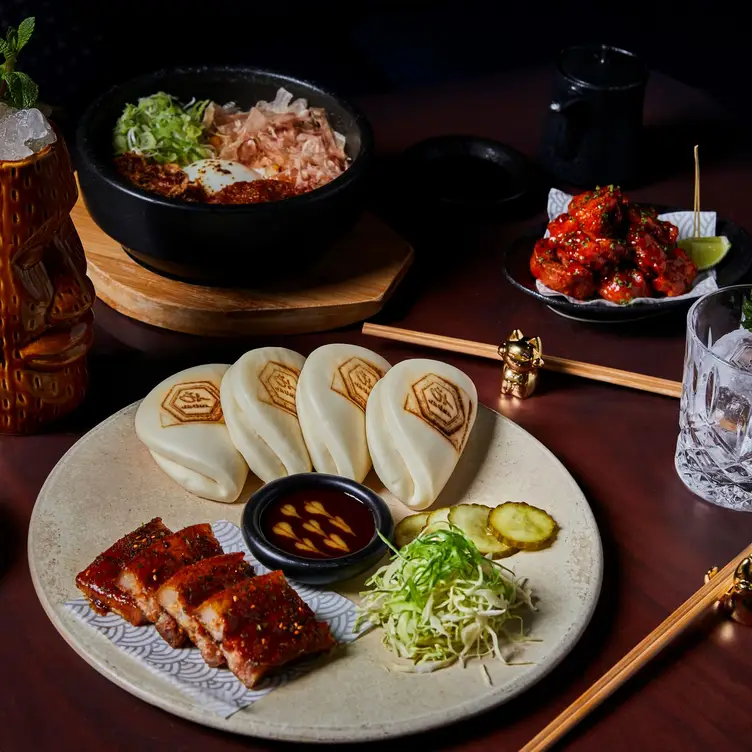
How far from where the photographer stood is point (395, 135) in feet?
13.5

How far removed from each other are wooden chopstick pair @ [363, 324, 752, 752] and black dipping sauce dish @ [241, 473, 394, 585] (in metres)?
0.50

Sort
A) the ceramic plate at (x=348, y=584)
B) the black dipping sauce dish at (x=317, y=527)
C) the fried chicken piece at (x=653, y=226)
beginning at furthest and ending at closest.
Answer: the fried chicken piece at (x=653, y=226), the black dipping sauce dish at (x=317, y=527), the ceramic plate at (x=348, y=584)

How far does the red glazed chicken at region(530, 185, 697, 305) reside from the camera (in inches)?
118

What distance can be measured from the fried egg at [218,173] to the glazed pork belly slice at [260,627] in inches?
58.5

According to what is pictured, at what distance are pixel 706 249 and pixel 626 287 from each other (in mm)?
392

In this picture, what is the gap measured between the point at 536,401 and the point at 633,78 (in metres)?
1.42

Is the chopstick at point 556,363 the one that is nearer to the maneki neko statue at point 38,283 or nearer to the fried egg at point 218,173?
the fried egg at point 218,173

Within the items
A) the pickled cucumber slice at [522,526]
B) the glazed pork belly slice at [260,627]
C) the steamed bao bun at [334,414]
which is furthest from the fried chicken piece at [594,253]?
the glazed pork belly slice at [260,627]

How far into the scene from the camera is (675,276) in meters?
3.03

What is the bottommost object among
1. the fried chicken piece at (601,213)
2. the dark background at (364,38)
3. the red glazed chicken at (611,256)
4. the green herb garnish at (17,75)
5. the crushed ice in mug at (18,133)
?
the dark background at (364,38)

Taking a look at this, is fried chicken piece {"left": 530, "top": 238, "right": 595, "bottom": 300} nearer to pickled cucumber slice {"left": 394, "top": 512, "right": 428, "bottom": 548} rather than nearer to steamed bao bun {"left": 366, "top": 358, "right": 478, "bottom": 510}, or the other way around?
steamed bao bun {"left": 366, "top": 358, "right": 478, "bottom": 510}

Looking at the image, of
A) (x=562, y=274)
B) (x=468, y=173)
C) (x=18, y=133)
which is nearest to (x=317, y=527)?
(x=18, y=133)

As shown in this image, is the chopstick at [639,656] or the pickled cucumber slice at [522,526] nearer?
the chopstick at [639,656]

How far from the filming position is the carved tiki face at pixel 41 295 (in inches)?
89.1
